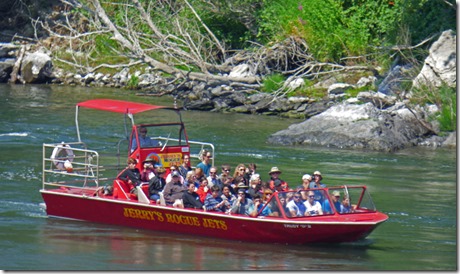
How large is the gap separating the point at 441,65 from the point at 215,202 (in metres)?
16.5

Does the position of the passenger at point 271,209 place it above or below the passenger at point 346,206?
below

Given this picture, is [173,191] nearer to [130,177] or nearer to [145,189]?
Result: [145,189]

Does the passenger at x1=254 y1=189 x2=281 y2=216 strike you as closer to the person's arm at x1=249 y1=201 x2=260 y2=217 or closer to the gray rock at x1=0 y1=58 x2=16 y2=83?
the person's arm at x1=249 y1=201 x2=260 y2=217

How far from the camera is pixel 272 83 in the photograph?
3550 centimetres

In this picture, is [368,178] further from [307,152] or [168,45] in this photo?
[168,45]

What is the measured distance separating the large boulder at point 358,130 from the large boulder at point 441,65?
4.88 feet

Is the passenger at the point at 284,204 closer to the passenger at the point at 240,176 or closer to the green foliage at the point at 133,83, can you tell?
the passenger at the point at 240,176

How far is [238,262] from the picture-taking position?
15.0 meters

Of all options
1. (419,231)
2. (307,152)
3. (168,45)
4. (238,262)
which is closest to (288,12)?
(168,45)

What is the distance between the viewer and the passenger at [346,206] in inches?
626

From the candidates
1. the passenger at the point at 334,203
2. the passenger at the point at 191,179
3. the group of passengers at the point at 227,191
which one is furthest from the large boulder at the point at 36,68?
the passenger at the point at 334,203

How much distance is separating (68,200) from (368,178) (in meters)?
8.65

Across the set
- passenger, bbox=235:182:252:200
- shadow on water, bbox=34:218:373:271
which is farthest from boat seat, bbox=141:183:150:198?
passenger, bbox=235:182:252:200

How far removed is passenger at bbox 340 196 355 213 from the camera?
52.2 ft
